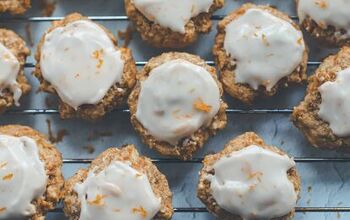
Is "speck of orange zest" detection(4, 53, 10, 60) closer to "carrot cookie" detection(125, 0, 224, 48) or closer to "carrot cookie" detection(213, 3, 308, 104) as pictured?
"carrot cookie" detection(125, 0, 224, 48)

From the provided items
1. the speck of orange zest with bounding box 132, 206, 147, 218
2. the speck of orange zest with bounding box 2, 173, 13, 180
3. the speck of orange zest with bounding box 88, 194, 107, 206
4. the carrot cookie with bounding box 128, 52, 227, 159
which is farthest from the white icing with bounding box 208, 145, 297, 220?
the speck of orange zest with bounding box 2, 173, 13, 180

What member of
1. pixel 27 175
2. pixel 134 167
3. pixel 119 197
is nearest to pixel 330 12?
pixel 134 167

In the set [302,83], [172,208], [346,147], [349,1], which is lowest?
[172,208]

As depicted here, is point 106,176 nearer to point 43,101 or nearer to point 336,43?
point 43,101

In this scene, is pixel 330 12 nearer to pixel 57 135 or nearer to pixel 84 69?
pixel 84 69

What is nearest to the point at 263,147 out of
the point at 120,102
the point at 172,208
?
the point at 172,208

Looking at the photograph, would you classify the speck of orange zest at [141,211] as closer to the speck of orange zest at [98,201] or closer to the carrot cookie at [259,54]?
the speck of orange zest at [98,201]
